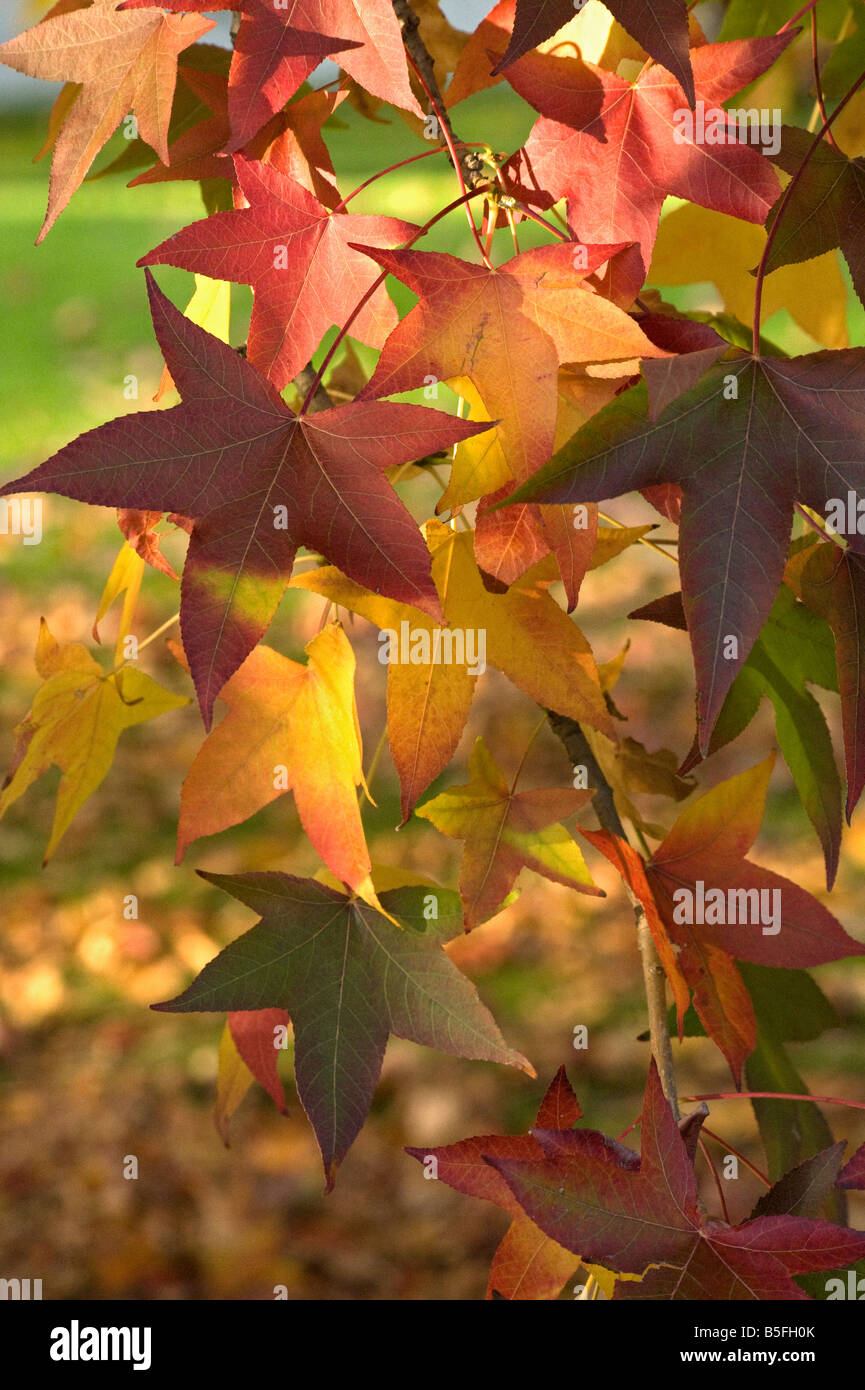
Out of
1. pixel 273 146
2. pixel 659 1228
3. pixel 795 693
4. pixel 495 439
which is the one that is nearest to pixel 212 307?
pixel 273 146

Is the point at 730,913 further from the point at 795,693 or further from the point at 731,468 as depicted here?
the point at 731,468

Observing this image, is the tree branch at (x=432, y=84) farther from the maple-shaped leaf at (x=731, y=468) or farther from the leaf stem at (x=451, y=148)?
the maple-shaped leaf at (x=731, y=468)

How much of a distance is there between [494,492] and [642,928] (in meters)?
0.31

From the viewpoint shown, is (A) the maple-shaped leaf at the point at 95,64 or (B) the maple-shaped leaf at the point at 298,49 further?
(A) the maple-shaped leaf at the point at 95,64

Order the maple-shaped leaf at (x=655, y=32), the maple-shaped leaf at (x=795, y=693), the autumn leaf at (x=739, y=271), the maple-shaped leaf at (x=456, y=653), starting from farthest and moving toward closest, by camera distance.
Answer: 1. the autumn leaf at (x=739, y=271)
2. the maple-shaped leaf at (x=795, y=693)
3. the maple-shaped leaf at (x=456, y=653)
4. the maple-shaped leaf at (x=655, y=32)

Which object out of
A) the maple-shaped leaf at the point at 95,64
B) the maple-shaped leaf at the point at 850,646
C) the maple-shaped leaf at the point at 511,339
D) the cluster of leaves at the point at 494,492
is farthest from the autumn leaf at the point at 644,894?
the maple-shaped leaf at the point at 95,64

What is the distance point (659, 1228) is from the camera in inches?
22.2

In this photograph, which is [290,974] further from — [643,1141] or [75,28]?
[75,28]

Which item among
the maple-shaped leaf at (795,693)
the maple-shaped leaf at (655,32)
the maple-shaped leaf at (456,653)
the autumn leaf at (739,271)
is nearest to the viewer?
the maple-shaped leaf at (655,32)

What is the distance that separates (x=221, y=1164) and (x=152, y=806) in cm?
107

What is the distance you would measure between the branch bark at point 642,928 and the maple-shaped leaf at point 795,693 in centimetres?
8

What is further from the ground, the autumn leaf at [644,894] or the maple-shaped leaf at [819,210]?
the maple-shaped leaf at [819,210]

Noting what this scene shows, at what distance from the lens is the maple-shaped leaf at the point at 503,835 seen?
0.69 m
